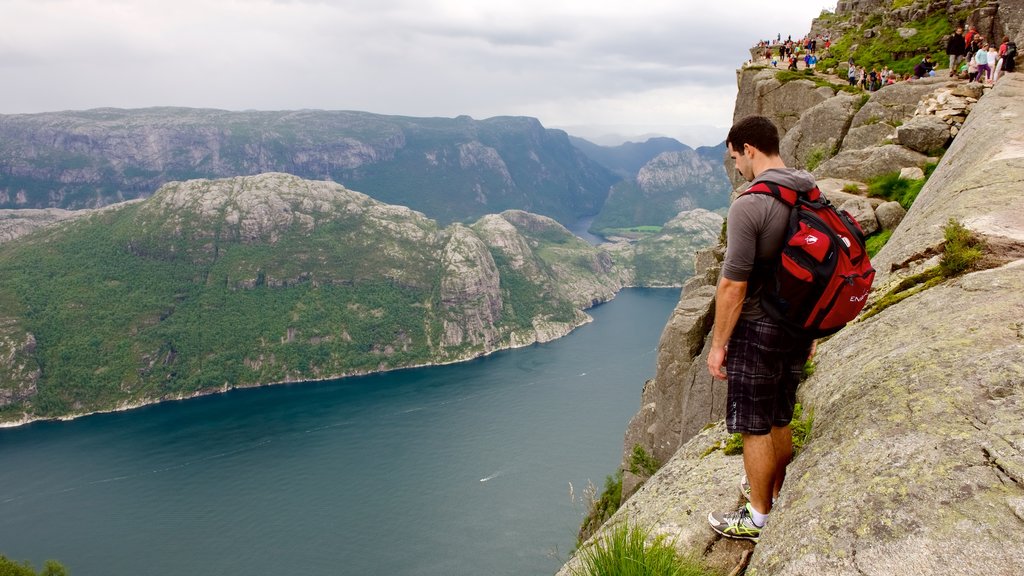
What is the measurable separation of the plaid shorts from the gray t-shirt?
745mm

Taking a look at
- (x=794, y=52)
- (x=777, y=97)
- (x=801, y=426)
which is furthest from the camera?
(x=794, y=52)

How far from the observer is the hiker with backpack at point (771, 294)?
19.7ft

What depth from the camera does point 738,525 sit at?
23.7 feet

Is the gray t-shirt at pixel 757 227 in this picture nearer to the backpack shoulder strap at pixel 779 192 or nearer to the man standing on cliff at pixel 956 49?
the backpack shoulder strap at pixel 779 192

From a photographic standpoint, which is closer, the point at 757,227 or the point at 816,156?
the point at 757,227

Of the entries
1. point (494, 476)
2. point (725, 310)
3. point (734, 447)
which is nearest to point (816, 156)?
point (734, 447)

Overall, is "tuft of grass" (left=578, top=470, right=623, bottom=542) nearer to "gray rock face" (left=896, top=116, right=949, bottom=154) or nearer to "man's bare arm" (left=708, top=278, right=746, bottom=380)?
"gray rock face" (left=896, top=116, right=949, bottom=154)

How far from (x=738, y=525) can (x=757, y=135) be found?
477cm

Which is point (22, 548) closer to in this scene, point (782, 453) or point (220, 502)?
point (220, 502)

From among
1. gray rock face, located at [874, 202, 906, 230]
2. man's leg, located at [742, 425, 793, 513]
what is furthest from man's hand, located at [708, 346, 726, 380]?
gray rock face, located at [874, 202, 906, 230]

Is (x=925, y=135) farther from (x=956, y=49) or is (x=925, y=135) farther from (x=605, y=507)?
(x=605, y=507)

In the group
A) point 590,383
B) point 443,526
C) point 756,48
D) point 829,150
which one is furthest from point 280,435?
point 829,150

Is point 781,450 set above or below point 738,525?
above

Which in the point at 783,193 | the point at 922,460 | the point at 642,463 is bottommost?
the point at 642,463
